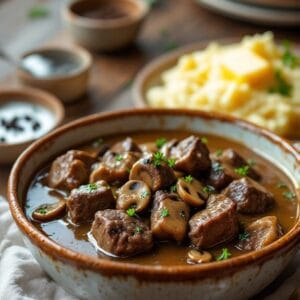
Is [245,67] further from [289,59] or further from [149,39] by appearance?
[149,39]

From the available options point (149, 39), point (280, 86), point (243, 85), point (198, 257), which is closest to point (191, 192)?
point (198, 257)

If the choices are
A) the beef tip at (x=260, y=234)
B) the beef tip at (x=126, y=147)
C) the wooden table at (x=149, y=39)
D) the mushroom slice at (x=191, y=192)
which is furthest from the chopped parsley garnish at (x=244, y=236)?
the wooden table at (x=149, y=39)

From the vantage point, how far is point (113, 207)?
12.0 feet

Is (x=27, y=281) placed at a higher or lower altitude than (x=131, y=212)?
lower

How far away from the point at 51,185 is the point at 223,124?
1.28m

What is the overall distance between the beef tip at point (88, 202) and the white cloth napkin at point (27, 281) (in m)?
0.41

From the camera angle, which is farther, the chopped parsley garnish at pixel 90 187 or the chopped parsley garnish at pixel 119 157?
the chopped parsley garnish at pixel 119 157

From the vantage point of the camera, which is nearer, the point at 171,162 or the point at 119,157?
the point at 171,162

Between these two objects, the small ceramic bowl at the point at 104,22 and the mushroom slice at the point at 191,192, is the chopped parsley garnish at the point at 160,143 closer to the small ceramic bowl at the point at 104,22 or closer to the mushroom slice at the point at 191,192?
the mushroom slice at the point at 191,192

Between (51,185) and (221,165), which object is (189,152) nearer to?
(221,165)

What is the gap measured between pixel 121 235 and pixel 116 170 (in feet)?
2.10

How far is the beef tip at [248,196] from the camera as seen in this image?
3692 mm

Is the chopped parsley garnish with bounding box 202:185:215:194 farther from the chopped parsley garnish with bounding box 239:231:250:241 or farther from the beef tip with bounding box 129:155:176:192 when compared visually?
the chopped parsley garnish with bounding box 239:231:250:241

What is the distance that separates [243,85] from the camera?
552cm
